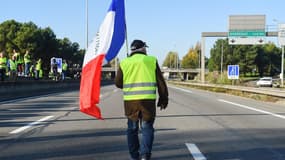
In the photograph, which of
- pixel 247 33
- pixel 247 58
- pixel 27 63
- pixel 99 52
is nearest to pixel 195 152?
pixel 99 52

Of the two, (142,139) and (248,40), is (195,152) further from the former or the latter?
(248,40)

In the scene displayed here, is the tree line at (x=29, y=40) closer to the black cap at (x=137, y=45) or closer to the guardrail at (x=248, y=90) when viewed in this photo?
the guardrail at (x=248, y=90)

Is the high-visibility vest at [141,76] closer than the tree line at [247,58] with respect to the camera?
Yes

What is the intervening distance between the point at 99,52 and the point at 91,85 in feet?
1.84

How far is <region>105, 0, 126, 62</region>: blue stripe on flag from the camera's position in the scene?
25.3ft

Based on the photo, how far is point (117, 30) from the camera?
7.76 meters

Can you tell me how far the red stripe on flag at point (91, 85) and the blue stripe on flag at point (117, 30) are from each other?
22 cm

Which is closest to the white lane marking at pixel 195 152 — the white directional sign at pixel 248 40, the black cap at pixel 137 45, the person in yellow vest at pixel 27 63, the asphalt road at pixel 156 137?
the asphalt road at pixel 156 137

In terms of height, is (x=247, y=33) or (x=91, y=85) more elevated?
(x=247, y=33)

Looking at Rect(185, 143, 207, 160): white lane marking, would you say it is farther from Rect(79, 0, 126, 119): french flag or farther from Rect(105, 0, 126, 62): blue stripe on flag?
Rect(105, 0, 126, 62): blue stripe on flag

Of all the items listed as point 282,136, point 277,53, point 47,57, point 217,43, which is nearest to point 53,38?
point 47,57

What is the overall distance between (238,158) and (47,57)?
9116 cm

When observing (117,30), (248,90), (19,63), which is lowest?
(248,90)

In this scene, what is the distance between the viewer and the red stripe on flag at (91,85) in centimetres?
739
